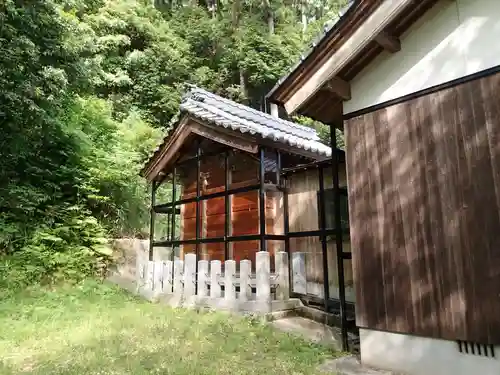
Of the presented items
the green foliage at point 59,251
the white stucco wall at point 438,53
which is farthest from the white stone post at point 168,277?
the white stucco wall at point 438,53

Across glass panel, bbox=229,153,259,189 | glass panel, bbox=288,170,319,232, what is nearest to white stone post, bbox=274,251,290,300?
glass panel, bbox=288,170,319,232

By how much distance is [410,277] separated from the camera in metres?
3.92

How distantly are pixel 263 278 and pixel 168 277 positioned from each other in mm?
2959

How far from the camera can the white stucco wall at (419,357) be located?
3.44 metres

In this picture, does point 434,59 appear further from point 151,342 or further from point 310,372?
point 151,342

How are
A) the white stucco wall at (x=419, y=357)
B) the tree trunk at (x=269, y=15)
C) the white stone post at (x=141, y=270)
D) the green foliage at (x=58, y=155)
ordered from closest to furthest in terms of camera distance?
the white stucco wall at (x=419, y=357) < the green foliage at (x=58, y=155) < the white stone post at (x=141, y=270) < the tree trunk at (x=269, y=15)

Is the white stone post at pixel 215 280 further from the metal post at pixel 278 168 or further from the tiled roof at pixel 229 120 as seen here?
the tiled roof at pixel 229 120

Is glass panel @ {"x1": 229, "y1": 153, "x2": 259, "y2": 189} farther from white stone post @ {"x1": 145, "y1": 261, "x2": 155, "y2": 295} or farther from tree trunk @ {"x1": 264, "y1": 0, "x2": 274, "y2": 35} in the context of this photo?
tree trunk @ {"x1": 264, "y1": 0, "x2": 274, "y2": 35}

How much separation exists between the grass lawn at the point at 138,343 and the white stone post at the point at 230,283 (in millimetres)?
387

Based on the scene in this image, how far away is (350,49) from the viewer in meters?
4.34

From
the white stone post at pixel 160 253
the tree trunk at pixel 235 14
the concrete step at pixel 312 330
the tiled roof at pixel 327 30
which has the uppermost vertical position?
the tree trunk at pixel 235 14

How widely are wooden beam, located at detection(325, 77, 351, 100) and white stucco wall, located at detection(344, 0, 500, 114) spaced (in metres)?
0.15

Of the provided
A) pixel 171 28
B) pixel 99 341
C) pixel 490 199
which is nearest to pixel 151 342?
pixel 99 341

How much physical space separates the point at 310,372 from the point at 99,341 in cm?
298
